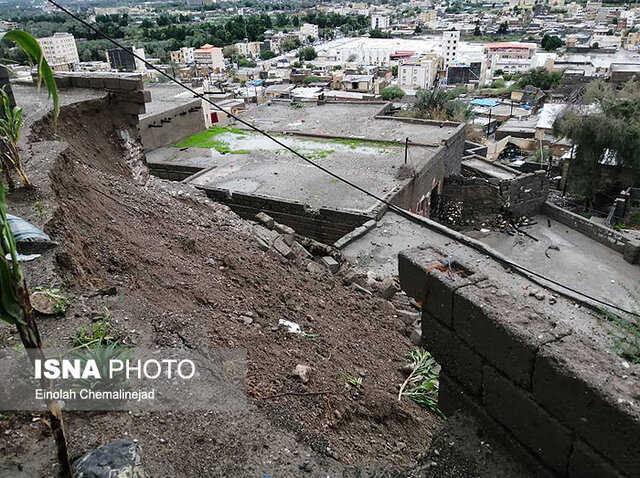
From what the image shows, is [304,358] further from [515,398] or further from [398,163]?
[398,163]

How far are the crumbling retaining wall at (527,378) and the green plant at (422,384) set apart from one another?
2.39ft

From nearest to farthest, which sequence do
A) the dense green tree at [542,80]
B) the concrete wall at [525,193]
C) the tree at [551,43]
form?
the concrete wall at [525,193]
the dense green tree at [542,80]
the tree at [551,43]

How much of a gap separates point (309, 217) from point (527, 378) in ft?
26.5

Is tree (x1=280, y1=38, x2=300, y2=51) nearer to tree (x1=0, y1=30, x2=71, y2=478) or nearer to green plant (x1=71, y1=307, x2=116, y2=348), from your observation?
green plant (x1=71, y1=307, x2=116, y2=348)

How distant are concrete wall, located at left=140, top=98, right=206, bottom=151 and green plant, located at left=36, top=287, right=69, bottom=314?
38.0ft

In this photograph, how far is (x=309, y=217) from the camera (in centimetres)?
1084

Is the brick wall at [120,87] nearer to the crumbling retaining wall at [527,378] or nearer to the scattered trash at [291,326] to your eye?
the scattered trash at [291,326]

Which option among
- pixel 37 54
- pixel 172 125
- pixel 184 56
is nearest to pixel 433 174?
pixel 172 125

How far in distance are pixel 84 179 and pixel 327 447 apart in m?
4.84

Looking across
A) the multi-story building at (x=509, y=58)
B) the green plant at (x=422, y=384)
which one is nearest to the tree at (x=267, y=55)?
the multi-story building at (x=509, y=58)

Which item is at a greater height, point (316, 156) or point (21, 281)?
point (21, 281)

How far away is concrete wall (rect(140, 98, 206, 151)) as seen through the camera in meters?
14.8

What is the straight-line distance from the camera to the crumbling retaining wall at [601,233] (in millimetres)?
12000

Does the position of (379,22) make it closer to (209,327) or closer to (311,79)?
(311,79)
